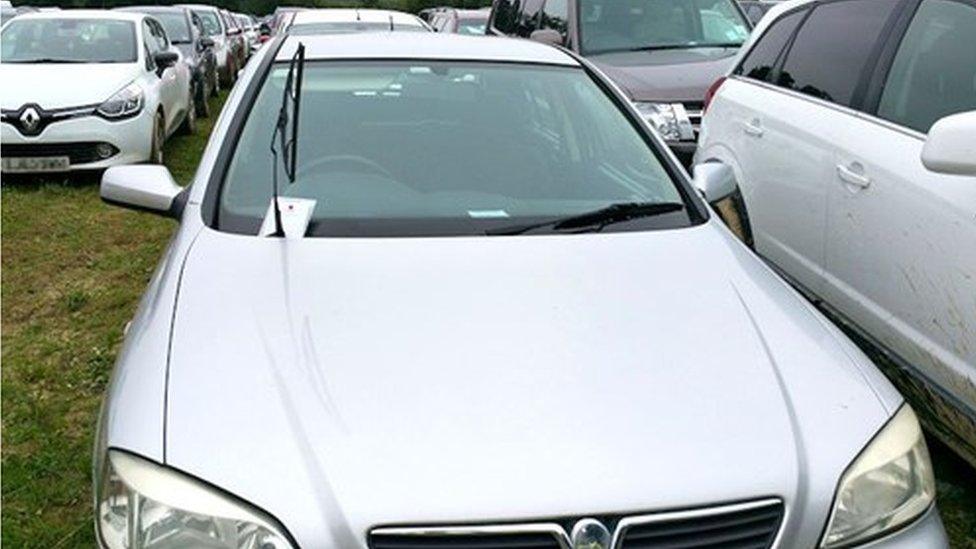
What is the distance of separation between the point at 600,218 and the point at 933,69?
151 centimetres

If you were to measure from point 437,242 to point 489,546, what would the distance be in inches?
41.6

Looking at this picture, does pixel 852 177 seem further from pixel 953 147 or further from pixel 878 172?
pixel 953 147

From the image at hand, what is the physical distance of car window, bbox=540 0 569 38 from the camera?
7684 millimetres

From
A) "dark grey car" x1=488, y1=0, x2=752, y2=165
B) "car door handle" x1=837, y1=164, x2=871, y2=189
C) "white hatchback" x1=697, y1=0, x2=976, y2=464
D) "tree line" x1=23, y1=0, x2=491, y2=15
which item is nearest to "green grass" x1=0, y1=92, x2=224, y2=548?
"white hatchback" x1=697, y1=0, x2=976, y2=464

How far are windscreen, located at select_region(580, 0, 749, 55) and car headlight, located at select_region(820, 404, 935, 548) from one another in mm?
5646

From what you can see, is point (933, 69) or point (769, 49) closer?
point (933, 69)

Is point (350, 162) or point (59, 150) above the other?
point (350, 162)

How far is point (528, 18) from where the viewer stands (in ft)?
29.1

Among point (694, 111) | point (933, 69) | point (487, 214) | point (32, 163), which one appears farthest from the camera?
point (32, 163)

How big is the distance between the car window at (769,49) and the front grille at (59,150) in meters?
5.07

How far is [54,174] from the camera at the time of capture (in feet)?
25.8

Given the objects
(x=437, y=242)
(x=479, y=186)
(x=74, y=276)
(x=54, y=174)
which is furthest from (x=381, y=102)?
(x=54, y=174)

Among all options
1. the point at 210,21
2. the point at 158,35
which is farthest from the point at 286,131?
the point at 210,21

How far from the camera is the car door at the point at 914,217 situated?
286 centimetres
